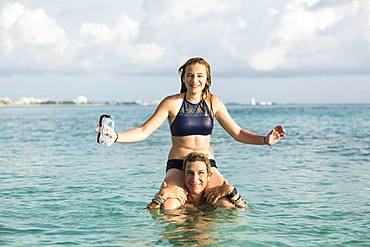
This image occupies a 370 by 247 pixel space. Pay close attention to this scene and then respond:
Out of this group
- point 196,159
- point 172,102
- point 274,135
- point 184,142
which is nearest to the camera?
point 274,135

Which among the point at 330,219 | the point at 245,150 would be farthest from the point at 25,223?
the point at 245,150

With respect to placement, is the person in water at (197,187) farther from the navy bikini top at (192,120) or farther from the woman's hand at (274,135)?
the woman's hand at (274,135)

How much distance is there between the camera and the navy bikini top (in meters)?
8.77

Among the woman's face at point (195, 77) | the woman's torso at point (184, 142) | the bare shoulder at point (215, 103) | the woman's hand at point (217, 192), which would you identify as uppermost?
the woman's face at point (195, 77)

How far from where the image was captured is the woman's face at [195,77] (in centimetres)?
861

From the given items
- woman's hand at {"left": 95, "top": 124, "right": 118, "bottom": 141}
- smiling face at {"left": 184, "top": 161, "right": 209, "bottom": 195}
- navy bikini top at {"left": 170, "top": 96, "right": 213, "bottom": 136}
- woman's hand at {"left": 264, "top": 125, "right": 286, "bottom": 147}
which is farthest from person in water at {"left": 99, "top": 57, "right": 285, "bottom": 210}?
woman's hand at {"left": 95, "top": 124, "right": 118, "bottom": 141}

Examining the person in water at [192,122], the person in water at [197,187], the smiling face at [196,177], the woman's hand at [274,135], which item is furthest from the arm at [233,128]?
the smiling face at [196,177]

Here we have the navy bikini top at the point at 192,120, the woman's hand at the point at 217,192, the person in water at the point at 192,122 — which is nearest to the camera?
the person in water at the point at 192,122

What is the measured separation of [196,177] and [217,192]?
45cm

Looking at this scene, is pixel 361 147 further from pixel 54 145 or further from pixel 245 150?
pixel 54 145

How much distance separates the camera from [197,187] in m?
8.84

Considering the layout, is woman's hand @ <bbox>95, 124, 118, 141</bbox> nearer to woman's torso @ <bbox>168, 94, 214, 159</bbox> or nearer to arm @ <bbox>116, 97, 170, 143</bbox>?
arm @ <bbox>116, 97, 170, 143</bbox>

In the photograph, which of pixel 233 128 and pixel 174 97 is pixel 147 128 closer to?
pixel 174 97

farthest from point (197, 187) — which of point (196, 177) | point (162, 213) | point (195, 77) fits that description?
point (195, 77)
